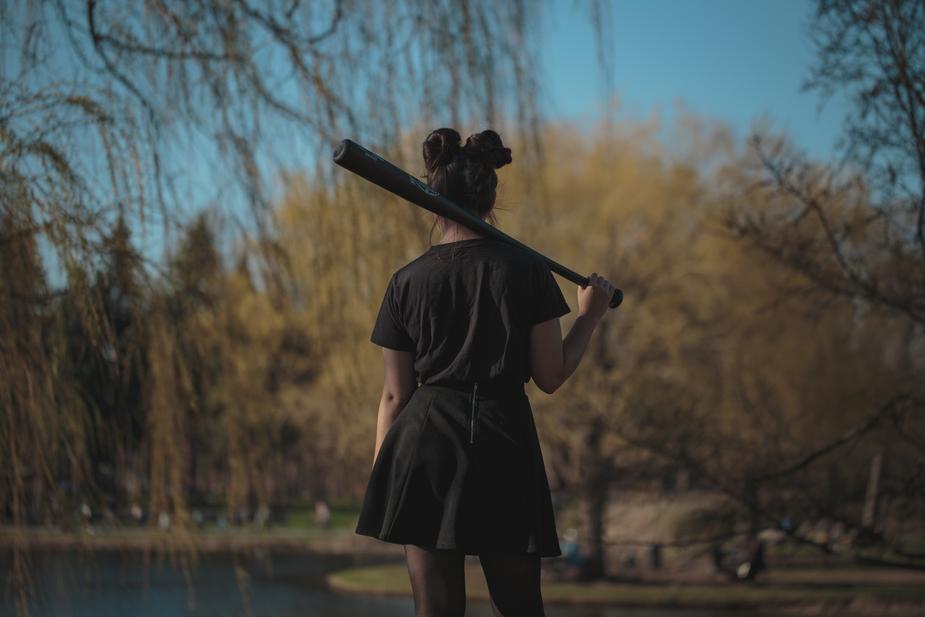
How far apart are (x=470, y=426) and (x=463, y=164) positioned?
1.48 ft

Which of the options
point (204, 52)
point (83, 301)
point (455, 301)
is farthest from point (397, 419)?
point (204, 52)

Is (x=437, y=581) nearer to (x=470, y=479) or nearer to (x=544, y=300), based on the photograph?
(x=470, y=479)

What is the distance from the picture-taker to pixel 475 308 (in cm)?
183

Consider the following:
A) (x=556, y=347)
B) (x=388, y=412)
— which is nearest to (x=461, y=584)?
(x=388, y=412)

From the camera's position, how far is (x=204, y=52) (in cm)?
308

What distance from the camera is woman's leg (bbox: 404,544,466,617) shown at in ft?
5.91

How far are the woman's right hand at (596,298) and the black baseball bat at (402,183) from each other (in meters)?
0.12

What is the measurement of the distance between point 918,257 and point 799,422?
426 inches

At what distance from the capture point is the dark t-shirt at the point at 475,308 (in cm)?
183

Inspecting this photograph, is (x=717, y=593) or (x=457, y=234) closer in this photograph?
(x=457, y=234)

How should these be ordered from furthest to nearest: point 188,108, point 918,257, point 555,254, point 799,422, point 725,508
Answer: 1. point 555,254
2. point 799,422
3. point 725,508
4. point 918,257
5. point 188,108

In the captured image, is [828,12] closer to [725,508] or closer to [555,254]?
[725,508]

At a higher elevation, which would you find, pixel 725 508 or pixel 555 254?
pixel 555 254

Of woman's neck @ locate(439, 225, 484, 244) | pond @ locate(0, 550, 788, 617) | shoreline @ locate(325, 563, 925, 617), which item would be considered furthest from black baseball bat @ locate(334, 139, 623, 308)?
shoreline @ locate(325, 563, 925, 617)
